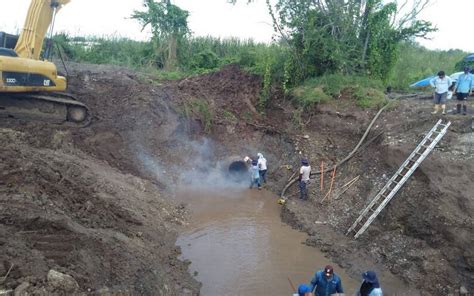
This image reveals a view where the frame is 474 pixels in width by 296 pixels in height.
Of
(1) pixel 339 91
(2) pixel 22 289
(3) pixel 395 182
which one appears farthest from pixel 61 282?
(1) pixel 339 91

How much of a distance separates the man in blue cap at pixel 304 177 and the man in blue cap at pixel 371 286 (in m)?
5.98

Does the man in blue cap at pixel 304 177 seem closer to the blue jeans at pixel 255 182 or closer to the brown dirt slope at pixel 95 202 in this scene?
the blue jeans at pixel 255 182

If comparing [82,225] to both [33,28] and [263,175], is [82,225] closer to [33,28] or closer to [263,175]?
[263,175]

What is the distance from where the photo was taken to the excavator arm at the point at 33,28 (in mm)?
14266

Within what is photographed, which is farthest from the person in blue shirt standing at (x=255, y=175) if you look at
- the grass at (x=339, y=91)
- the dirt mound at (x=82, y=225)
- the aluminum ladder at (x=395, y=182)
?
the aluminum ladder at (x=395, y=182)

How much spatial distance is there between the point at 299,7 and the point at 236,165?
327 inches

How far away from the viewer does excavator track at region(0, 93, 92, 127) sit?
14117 mm

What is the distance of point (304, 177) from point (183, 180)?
15.5 ft

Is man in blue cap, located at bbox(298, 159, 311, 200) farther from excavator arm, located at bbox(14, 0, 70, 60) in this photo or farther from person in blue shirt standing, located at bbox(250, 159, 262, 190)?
excavator arm, located at bbox(14, 0, 70, 60)

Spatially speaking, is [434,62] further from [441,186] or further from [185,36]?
[441,186]

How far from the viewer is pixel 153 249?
1005 centimetres

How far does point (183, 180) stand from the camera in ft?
52.3

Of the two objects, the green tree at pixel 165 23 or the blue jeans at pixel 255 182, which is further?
the green tree at pixel 165 23

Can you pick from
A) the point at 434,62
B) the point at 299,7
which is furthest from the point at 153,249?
the point at 434,62
